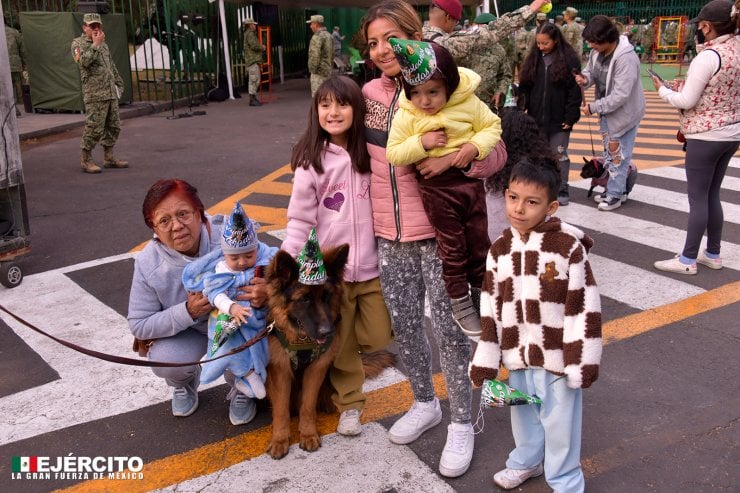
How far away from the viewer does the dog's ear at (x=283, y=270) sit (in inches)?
124

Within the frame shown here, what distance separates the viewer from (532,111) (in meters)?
7.78

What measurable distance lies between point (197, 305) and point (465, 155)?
162 cm

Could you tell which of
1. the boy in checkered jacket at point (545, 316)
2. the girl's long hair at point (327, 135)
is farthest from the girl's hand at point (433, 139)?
the girl's long hair at point (327, 135)

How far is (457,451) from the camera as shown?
11.2 feet

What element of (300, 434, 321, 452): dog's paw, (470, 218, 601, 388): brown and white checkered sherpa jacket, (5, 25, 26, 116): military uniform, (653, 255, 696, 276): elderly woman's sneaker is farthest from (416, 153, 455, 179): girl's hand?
(5, 25, 26, 116): military uniform

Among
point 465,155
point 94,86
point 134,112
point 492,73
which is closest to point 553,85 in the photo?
point 492,73

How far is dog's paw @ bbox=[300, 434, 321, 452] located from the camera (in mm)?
3613

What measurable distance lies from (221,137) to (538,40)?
8.56 metres

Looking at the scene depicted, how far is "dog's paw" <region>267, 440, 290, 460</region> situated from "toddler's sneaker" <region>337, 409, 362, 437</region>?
33 cm

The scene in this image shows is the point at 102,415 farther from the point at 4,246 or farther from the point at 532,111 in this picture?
the point at 532,111

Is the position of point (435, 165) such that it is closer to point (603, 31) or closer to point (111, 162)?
point (603, 31)

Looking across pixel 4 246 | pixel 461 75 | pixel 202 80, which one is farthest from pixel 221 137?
pixel 461 75

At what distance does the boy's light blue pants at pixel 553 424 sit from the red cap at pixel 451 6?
121 inches

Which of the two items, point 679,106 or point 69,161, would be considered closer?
point 679,106
